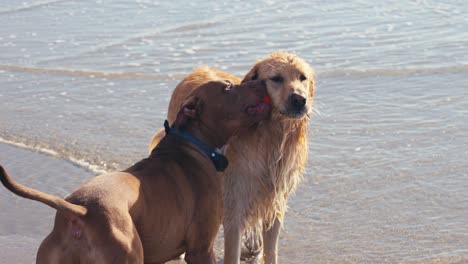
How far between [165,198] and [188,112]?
2.36 feet

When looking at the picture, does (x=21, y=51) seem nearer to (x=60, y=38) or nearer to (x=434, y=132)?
(x=60, y=38)

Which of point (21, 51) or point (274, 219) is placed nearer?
point (274, 219)

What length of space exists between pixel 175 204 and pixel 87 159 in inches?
133

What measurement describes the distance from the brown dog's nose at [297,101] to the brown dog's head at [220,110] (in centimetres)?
18

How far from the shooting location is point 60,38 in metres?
13.3

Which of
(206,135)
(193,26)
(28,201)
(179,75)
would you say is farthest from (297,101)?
(193,26)

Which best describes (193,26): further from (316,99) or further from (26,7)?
(316,99)

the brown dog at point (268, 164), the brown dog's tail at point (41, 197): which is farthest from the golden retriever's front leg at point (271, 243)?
the brown dog's tail at point (41, 197)

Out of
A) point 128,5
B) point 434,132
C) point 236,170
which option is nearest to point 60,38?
point 128,5

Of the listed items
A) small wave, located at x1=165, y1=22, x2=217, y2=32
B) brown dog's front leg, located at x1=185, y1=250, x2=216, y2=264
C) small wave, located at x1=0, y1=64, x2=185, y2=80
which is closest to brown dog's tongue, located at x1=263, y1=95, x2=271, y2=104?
brown dog's front leg, located at x1=185, y1=250, x2=216, y2=264

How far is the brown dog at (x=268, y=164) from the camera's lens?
5.65m

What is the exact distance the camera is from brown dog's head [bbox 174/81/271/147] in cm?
534

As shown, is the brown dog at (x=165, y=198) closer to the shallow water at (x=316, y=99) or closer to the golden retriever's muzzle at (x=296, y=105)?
the golden retriever's muzzle at (x=296, y=105)

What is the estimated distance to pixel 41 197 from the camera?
163 inches
